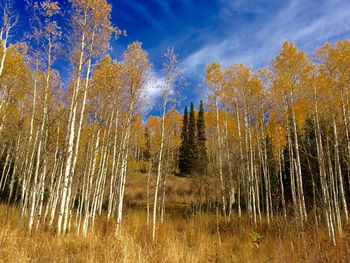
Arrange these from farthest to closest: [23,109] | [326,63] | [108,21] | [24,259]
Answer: [23,109], [326,63], [108,21], [24,259]

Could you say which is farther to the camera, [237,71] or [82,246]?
[237,71]

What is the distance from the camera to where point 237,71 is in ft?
50.3

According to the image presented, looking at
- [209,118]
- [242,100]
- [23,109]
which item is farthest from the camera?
[209,118]

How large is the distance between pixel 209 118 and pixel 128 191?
11.4 metres

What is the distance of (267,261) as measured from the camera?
6102 millimetres

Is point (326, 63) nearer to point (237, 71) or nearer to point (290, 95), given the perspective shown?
point (290, 95)

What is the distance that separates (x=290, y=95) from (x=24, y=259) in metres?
11.1

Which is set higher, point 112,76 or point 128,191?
point 112,76

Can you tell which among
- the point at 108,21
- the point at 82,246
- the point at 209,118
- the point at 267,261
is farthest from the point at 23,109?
the point at 267,261

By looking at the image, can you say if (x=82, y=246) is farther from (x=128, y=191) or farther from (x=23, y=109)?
(x=128, y=191)

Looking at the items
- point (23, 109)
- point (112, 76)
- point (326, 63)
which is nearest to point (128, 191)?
point (23, 109)

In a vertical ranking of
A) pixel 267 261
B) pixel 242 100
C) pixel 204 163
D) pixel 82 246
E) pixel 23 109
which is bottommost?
pixel 267 261

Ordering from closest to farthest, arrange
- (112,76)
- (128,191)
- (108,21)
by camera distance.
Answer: (108,21) < (112,76) < (128,191)

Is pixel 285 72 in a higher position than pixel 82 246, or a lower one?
higher
